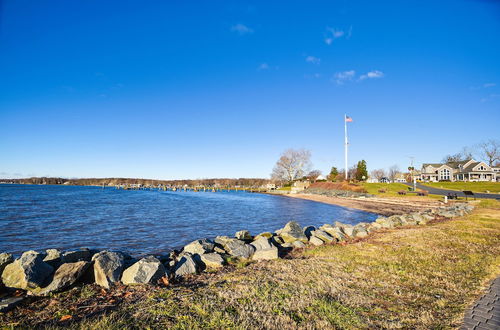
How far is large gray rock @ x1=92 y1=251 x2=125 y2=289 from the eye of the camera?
5.38m

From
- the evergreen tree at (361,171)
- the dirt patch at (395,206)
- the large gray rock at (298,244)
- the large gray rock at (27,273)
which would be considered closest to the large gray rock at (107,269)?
the large gray rock at (27,273)

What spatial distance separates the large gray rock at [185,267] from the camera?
6.13 m

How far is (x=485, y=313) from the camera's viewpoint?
3941mm

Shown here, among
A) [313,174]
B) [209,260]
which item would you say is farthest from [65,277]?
[313,174]

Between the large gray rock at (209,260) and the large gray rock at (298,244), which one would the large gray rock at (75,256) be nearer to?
the large gray rock at (209,260)

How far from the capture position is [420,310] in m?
4.10

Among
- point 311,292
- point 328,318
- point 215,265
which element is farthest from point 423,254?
point 215,265

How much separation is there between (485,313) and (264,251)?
4.94 meters

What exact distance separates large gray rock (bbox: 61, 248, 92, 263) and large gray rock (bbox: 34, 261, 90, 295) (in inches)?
45.3

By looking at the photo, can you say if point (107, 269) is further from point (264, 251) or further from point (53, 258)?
point (264, 251)

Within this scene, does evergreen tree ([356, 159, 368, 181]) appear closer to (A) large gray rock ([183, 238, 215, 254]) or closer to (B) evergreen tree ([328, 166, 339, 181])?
(B) evergreen tree ([328, 166, 339, 181])

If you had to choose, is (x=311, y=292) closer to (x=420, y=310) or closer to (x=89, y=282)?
(x=420, y=310)

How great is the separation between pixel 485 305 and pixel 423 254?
3.42m

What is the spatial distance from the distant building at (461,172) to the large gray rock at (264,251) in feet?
286
